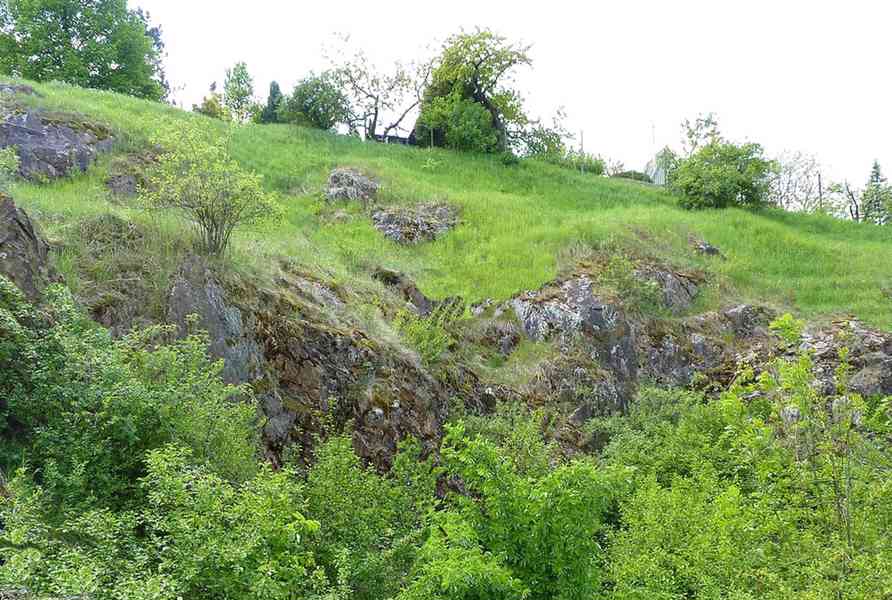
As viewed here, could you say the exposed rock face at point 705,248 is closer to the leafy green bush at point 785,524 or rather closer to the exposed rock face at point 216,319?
the leafy green bush at point 785,524

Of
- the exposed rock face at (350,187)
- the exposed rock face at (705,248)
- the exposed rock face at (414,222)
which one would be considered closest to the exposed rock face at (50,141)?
the exposed rock face at (350,187)

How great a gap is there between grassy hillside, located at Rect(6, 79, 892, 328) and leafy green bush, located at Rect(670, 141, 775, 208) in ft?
3.29

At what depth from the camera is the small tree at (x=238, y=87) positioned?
4478 centimetres

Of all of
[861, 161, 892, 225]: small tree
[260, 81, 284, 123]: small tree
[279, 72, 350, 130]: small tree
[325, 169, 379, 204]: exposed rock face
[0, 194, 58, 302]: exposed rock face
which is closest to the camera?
[0, 194, 58, 302]: exposed rock face

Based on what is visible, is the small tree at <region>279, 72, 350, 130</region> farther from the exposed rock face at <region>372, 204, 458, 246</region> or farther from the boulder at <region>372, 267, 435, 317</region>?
the boulder at <region>372, 267, 435, 317</region>

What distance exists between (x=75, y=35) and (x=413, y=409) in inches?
1105

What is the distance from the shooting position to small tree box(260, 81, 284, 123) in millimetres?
35531

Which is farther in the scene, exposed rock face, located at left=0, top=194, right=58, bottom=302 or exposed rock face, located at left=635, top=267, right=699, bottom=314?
exposed rock face, located at left=635, top=267, right=699, bottom=314

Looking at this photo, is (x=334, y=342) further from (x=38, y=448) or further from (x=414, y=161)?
(x=414, y=161)

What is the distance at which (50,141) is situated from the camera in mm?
13766

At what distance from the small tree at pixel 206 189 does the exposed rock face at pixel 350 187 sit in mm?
10347

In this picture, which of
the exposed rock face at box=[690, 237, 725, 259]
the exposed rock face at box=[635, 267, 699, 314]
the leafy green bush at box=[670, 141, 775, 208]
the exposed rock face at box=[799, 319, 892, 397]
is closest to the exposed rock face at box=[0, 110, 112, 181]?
the exposed rock face at box=[635, 267, 699, 314]

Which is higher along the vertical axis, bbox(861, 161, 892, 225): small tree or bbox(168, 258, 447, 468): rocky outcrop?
bbox(861, 161, 892, 225): small tree

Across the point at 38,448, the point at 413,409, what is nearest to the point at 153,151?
the point at 413,409
